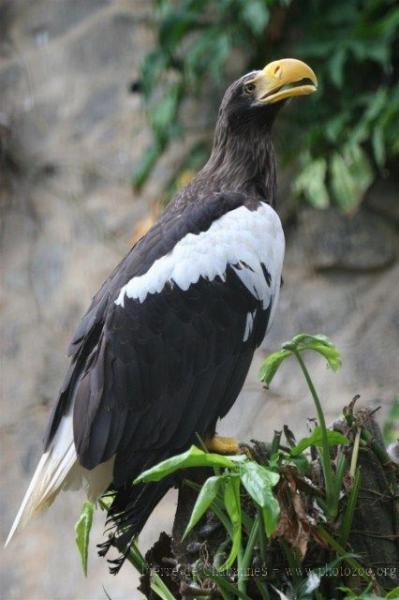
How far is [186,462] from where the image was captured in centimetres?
206

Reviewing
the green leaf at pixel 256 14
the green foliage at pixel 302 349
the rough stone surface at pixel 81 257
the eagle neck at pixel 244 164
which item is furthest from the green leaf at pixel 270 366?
the green leaf at pixel 256 14

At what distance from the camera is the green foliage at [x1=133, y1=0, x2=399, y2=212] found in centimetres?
491

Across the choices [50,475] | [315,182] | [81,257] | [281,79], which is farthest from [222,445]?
[81,257]

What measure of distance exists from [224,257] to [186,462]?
112 centimetres

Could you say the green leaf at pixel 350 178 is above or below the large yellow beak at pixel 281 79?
above

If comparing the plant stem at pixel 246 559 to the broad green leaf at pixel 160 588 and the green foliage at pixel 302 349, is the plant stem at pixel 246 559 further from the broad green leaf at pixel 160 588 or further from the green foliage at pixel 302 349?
the green foliage at pixel 302 349

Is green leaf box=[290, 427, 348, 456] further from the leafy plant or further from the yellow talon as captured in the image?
the yellow talon

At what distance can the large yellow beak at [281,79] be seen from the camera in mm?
3344

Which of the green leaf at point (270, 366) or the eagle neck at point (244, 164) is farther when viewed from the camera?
the eagle neck at point (244, 164)

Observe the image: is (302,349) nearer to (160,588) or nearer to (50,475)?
(160,588)

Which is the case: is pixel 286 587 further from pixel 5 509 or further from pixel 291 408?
pixel 5 509

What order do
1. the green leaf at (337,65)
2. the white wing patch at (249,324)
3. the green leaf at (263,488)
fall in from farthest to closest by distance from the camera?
the green leaf at (337,65) → the white wing patch at (249,324) → the green leaf at (263,488)

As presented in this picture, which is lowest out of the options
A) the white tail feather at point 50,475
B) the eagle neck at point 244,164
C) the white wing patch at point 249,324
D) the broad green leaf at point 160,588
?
the broad green leaf at point 160,588

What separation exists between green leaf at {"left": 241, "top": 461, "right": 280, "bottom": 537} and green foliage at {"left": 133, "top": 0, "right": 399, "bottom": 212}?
291cm
